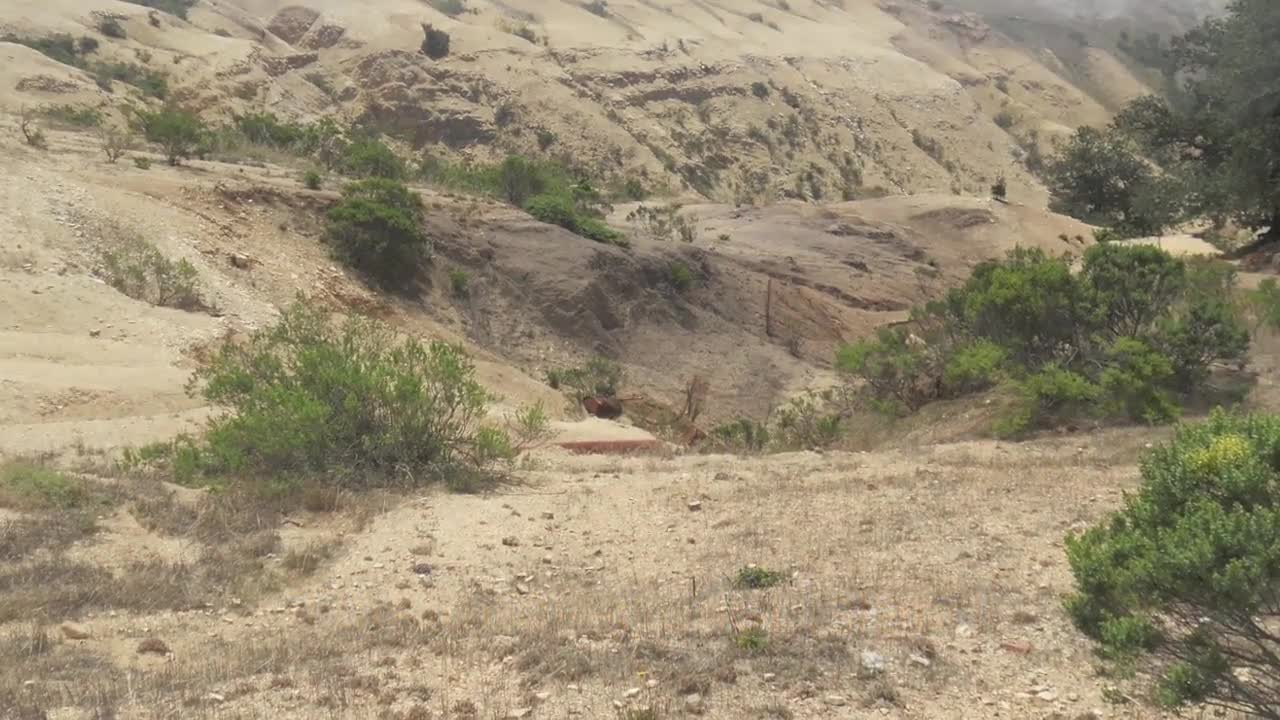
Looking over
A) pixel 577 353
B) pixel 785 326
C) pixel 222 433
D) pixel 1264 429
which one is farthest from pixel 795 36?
pixel 1264 429

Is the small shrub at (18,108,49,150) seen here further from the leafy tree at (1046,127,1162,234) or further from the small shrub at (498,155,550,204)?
the leafy tree at (1046,127,1162,234)

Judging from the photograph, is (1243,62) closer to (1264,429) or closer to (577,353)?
(577,353)

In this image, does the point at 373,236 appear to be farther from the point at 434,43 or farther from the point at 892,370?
the point at 434,43

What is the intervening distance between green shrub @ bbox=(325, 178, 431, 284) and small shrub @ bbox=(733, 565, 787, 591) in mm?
16979

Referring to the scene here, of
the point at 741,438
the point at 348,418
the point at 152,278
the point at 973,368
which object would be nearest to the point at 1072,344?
the point at 973,368

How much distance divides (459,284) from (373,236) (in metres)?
2.43

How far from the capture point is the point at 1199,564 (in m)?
3.72

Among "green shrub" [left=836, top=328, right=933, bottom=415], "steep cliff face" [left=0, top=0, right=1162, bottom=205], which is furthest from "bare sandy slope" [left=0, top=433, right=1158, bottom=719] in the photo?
"steep cliff face" [left=0, top=0, right=1162, bottom=205]

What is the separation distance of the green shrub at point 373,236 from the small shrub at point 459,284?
105 centimetres

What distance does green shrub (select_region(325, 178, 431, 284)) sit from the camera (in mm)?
22911

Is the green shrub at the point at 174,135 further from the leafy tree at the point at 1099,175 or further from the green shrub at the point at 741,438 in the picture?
the leafy tree at the point at 1099,175

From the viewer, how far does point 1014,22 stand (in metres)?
104

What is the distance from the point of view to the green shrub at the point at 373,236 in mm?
22911

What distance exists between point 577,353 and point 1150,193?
1441cm
